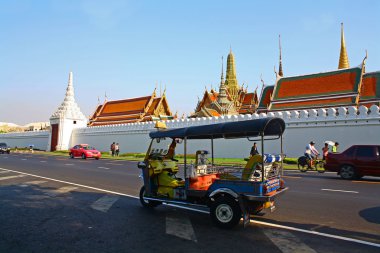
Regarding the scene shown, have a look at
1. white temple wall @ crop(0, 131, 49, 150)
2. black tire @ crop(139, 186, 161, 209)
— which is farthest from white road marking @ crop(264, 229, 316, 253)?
white temple wall @ crop(0, 131, 49, 150)

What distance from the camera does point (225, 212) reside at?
556 cm

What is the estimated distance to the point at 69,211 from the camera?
696 centimetres

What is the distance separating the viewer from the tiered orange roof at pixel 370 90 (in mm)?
26812

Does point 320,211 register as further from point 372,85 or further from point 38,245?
point 372,85

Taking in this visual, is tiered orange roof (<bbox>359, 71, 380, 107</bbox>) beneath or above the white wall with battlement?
above

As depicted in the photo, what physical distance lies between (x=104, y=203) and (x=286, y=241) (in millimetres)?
4753

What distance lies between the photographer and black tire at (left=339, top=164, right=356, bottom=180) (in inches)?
516

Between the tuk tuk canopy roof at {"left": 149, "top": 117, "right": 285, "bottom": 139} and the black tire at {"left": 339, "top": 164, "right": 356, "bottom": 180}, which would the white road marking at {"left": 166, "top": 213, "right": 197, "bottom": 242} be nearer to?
the tuk tuk canopy roof at {"left": 149, "top": 117, "right": 285, "bottom": 139}

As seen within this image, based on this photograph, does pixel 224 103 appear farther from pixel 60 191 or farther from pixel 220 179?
pixel 220 179

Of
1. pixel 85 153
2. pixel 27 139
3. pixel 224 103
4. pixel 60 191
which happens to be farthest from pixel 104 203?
pixel 27 139

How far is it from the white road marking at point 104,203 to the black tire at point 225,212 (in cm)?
268

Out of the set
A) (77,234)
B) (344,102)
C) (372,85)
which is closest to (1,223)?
(77,234)

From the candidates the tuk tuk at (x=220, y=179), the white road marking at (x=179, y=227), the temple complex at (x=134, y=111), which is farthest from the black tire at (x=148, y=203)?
the temple complex at (x=134, y=111)

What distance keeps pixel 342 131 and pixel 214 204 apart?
62.9 feet
